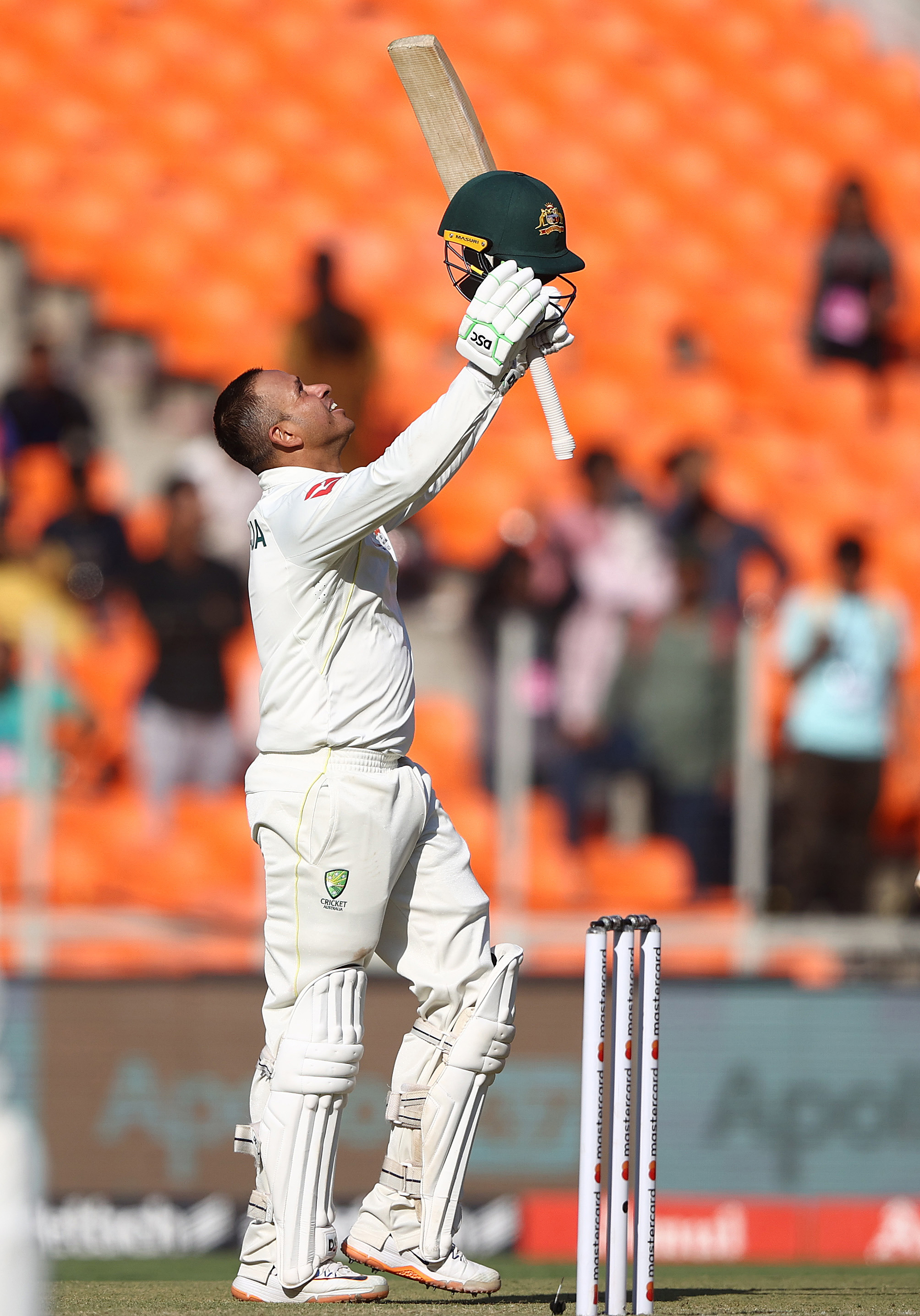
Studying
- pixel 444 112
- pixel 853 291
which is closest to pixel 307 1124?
pixel 444 112

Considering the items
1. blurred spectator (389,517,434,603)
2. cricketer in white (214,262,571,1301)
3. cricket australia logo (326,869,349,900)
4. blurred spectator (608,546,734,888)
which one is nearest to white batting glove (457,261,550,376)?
cricketer in white (214,262,571,1301)

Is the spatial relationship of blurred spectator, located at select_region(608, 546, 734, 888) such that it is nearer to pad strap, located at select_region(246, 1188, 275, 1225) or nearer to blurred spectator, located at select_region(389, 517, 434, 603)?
blurred spectator, located at select_region(389, 517, 434, 603)

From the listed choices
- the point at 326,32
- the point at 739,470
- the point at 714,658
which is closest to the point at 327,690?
the point at 714,658

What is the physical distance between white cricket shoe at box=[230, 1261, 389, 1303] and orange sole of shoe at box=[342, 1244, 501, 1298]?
8cm

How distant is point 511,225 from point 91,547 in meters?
4.63

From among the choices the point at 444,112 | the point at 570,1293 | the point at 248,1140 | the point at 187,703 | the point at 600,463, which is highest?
the point at 600,463

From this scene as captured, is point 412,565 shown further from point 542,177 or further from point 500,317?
point 500,317

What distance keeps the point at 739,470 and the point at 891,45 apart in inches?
208

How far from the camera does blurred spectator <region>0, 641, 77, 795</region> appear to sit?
23.2 feet

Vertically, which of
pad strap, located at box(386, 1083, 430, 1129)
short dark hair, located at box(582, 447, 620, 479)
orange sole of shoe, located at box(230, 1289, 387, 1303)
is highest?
short dark hair, located at box(582, 447, 620, 479)

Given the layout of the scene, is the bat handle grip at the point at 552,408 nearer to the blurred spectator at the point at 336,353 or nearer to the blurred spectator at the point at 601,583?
the blurred spectator at the point at 601,583

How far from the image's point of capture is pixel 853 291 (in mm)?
10828

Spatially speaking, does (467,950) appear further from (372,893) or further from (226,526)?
(226,526)

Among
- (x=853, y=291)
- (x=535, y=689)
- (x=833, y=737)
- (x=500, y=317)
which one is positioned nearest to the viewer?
(x=500, y=317)
